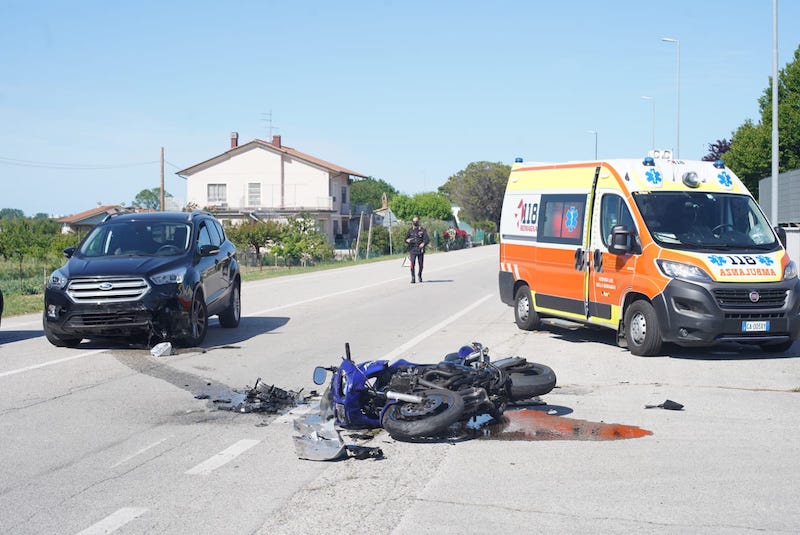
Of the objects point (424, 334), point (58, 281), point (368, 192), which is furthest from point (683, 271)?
point (368, 192)

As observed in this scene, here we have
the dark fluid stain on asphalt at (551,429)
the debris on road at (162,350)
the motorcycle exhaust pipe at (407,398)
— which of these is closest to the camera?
the motorcycle exhaust pipe at (407,398)

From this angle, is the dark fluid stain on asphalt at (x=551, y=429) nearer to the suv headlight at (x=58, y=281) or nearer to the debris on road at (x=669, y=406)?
the debris on road at (x=669, y=406)

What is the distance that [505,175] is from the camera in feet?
415

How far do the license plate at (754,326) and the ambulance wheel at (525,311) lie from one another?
3838 mm

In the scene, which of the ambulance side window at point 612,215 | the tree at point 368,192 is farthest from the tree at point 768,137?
the tree at point 368,192

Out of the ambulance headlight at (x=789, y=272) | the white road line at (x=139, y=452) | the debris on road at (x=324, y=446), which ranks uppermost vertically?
the ambulance headlight at (x=789, y=272)

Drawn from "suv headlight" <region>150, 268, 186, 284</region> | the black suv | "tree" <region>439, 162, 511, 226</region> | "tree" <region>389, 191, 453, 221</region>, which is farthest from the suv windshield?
"tree" <region>439, 162, 511, 226</region>

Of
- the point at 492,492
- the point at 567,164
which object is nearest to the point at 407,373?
the point at 492,492

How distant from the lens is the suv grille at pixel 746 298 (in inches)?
450

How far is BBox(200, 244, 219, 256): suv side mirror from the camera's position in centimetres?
1366

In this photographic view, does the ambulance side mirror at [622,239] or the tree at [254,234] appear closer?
Answer: the ambulance side mirror at [622,239]

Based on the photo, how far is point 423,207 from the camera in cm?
11100

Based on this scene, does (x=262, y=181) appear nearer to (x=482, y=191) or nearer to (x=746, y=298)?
(x=482, y=191)

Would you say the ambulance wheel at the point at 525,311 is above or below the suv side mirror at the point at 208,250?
below
